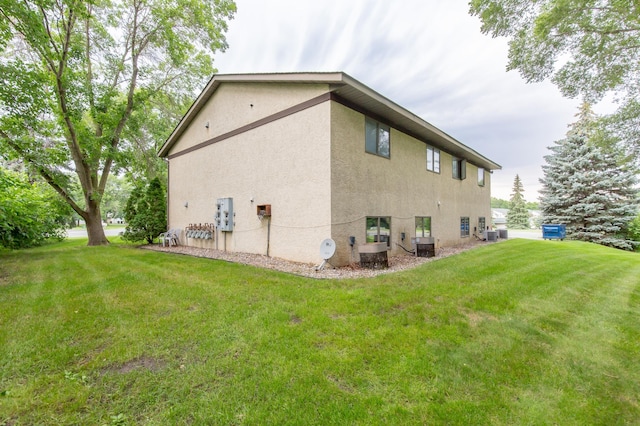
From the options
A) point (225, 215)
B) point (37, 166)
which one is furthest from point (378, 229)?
point (37, 166)

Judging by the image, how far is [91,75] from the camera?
13422mm

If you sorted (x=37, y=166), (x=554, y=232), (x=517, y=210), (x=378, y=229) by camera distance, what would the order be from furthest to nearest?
(x=517, y=210) → (x=554, y=232) → (x=37, y=166) → (x=378, y=229)

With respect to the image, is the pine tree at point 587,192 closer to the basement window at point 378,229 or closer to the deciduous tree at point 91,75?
the basement window at point 378,229

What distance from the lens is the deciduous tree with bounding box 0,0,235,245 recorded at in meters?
9.48

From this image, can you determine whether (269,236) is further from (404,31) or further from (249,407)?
(404,31)

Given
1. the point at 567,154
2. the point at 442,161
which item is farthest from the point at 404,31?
the point at 567,154

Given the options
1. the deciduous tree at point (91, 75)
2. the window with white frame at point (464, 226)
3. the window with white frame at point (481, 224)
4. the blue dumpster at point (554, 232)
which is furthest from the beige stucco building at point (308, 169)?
the blue dumpster at point (554, 232)

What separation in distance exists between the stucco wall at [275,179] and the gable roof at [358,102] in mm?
A: 441

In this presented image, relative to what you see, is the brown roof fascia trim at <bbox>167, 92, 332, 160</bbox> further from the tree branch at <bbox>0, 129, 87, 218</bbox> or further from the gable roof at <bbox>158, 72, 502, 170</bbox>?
the tree branch at <bbox>0, 129, 87, 218</bbox>

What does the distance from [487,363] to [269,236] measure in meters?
7.01

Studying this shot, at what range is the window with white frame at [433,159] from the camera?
39.6 feet

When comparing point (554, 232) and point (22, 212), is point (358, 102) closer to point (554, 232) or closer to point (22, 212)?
point (22, 212)

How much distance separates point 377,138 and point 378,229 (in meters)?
3.04

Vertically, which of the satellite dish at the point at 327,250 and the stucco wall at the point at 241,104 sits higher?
the stucco wall at the point at 241,104
